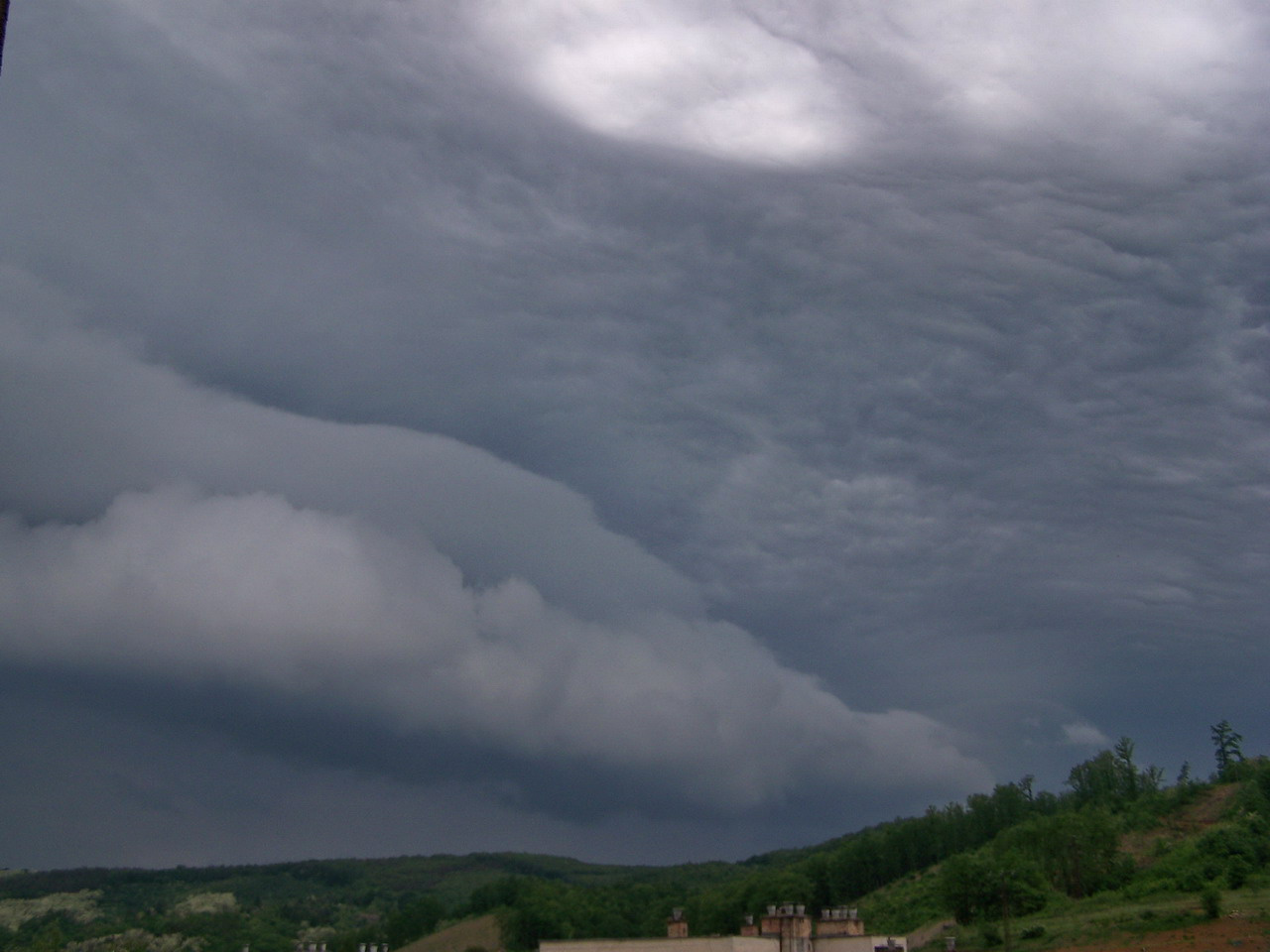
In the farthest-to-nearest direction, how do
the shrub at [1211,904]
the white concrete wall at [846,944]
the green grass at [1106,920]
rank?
the green grass at [1106,920]
the shrub at [1211,904]
the white concrete wall at [846,944]

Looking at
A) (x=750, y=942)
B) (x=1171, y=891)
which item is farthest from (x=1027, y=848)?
(x=750, y=942)

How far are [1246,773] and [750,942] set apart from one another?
137 m

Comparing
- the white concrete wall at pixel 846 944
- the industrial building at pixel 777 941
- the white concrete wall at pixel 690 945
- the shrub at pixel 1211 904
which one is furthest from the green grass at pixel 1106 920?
the white concrete wall at pixel 690 945

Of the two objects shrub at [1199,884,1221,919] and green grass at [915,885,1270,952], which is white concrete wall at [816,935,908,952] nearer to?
green grass at [915,885,1270,952]

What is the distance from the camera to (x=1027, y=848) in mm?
149750

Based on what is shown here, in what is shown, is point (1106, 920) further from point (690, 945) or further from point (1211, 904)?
point (690, 945)

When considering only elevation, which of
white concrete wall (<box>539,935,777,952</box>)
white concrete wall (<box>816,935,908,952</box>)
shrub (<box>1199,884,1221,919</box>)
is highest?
shrub (<box>1199,884,1221,919</box>)

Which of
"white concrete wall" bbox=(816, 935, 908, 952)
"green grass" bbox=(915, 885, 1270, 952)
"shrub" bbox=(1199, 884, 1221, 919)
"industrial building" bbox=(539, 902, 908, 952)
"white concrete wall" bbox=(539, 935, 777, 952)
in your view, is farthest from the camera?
"green grass" bbox=(915, 885, 1270, 952)

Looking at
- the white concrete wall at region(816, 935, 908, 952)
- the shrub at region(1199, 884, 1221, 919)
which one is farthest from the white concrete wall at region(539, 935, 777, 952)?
the shrub at region(1199, 884, 1221, 919)

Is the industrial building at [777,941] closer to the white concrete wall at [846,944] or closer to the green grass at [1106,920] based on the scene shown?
the white concrete wall at [846,944]

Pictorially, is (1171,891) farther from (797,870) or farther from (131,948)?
(131,948)

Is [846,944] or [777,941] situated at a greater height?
[777,941]

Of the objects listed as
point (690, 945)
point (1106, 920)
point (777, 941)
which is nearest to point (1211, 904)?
point (1106, 920)

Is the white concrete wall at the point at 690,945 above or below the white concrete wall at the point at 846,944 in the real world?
above
